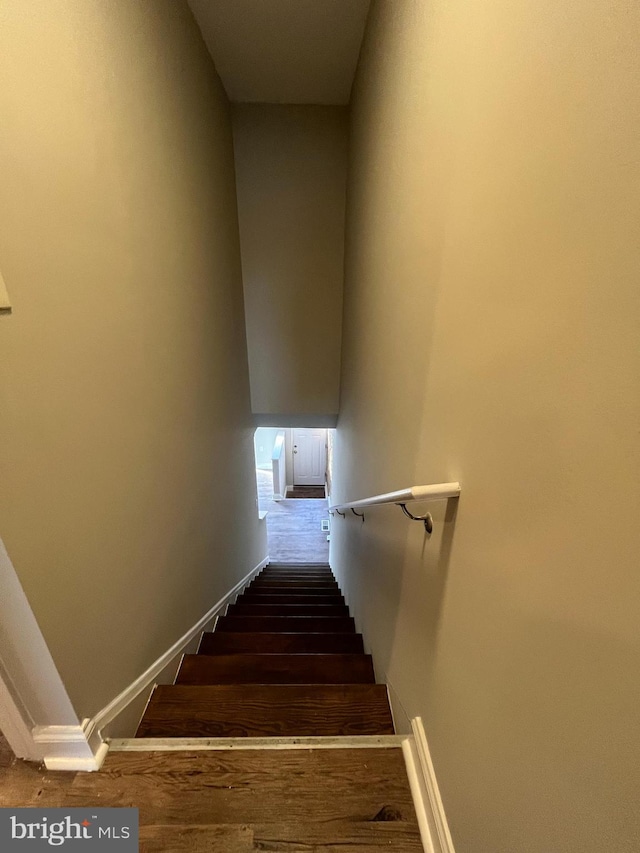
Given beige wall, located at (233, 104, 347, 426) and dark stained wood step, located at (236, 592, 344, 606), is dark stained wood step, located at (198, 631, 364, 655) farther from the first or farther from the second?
beige wall, located at (233, 104, 347, 426)

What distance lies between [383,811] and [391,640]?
0.52 m

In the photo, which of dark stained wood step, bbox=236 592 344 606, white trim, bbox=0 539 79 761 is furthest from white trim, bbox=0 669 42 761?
dark stained wood step, bbox=236 592 344 606

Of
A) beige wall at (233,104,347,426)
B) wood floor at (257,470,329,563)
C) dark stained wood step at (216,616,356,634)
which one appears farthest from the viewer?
wood floor at (257,470,329,563)

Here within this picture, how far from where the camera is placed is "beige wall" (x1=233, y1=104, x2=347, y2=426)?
3.11 m

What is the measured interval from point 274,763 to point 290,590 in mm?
2660

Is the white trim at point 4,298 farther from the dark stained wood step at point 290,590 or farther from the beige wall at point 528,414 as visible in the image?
the dark stained wood step at point 290,590

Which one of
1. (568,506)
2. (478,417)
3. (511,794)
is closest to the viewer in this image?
(568,506)

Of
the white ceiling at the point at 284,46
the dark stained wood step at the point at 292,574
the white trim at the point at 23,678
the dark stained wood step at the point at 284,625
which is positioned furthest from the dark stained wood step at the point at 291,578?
the white ceiling at the point at 284,46

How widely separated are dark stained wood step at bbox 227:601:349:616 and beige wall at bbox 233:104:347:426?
1.83m

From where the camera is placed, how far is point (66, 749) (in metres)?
1.11

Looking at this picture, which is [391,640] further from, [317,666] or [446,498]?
[446,498]

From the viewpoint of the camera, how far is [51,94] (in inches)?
36.4

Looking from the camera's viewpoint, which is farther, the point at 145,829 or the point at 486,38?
the point at 145,829

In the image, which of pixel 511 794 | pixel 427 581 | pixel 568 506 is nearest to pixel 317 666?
pixel 427 581
